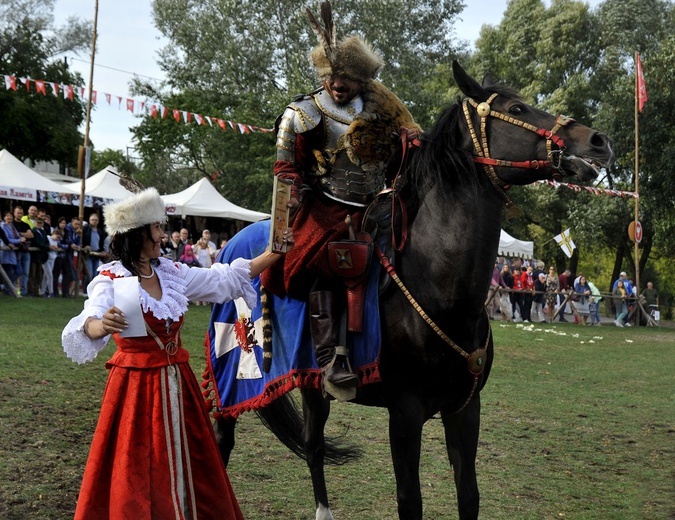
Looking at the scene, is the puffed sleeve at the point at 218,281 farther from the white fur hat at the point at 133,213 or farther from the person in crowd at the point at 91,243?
the person in crowd at the point at 91,243

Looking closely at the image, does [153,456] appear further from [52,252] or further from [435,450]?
[52,252]

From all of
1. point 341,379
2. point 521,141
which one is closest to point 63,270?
point 341,379

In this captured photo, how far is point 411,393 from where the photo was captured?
13.8ft

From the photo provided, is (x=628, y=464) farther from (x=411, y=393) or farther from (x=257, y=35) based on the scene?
(x=257, y=35)

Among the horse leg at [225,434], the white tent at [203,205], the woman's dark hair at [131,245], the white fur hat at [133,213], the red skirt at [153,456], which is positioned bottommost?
the horse leg at [225,434]

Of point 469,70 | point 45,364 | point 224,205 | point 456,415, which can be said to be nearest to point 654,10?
point 469,70

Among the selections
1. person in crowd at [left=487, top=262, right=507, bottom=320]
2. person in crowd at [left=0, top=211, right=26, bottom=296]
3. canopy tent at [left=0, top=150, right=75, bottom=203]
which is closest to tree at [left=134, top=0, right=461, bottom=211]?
person in crowd at [left=487, top=262, right=507, bottom=320]

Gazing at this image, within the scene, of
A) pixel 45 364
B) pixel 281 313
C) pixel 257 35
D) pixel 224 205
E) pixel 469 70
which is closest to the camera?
pixel 281 313

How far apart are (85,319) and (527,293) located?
71.2 feet

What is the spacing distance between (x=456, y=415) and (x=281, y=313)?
4.13ft

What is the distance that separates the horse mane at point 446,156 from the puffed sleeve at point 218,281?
3.48 feet

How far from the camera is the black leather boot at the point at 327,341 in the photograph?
14.1ft

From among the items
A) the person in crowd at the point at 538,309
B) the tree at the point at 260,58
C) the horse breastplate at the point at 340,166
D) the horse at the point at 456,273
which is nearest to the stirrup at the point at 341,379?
the horse at the point at 456,273

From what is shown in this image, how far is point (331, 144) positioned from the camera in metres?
4.64
